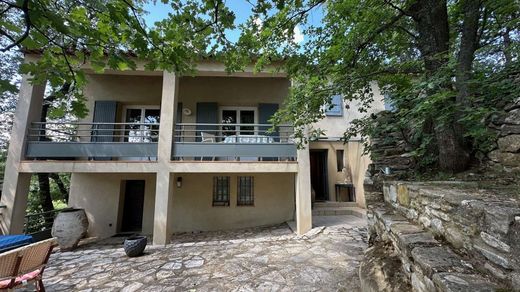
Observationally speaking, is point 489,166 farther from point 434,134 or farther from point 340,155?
point 340,155

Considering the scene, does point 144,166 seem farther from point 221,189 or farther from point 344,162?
point 344,162

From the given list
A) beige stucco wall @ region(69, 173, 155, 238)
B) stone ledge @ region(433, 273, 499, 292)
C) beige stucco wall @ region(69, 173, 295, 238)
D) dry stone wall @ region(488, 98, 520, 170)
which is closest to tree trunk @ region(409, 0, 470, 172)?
dry stone wall @ region(488, 98, 520, 170)

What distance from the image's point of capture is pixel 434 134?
351 centimetres

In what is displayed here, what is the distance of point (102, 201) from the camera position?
7273mm

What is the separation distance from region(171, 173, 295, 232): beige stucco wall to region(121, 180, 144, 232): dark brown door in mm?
1366

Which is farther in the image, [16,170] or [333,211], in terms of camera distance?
[333,211]

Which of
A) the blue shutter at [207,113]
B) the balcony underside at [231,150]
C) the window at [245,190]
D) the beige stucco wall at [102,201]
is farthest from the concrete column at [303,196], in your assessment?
the beige stucco wall at [102,201]

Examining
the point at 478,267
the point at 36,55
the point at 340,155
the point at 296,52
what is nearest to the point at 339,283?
the point at 478,267

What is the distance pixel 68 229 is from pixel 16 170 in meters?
1.89

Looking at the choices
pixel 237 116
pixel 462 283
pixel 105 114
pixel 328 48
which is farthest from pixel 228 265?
pixel 105 114

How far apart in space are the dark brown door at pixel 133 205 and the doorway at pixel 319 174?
6.82 m

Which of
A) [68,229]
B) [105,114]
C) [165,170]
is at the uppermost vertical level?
[105,114]

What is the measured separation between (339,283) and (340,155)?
23.3 feet

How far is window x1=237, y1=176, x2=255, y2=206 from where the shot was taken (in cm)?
766
